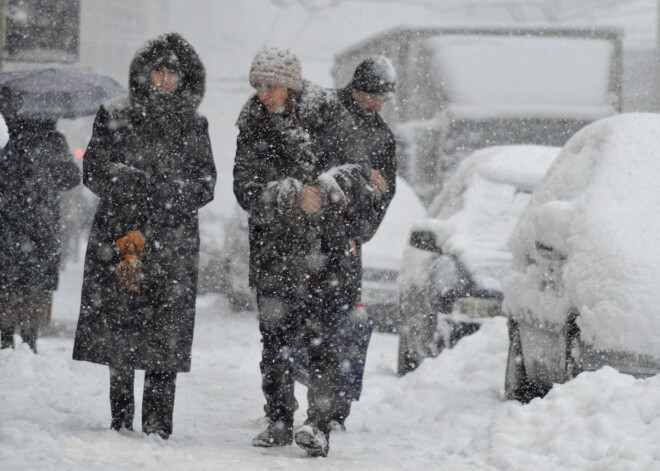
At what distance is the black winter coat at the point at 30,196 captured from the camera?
860 centimetres

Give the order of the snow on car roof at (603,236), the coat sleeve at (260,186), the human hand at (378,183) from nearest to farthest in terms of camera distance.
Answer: the coat sleeve at (260,186)
the snow on car roof at (603,236)
the human hand at (378,183)

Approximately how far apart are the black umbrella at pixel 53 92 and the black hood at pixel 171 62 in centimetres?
339

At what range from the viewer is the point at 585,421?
16.0 feet

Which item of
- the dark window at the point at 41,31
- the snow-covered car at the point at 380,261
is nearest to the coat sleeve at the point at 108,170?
the snow-covered car at the point at 380,261

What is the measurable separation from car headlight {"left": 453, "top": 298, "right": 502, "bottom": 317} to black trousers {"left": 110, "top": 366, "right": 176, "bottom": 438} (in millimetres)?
2936

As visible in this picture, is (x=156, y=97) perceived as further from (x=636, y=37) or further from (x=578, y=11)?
(x=578, y=11)

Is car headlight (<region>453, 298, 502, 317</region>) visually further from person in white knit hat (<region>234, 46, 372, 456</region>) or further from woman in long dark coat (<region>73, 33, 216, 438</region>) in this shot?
woman in long dark coat (<region>73, 33, 216, 438</region>)

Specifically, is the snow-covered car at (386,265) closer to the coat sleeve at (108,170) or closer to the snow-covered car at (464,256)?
the snow-covered car at (464,256)

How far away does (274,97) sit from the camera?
16.6 feet

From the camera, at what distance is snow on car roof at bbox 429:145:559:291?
314 inches

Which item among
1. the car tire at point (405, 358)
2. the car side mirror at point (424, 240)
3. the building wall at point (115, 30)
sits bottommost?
the building wall at point (115, 30)

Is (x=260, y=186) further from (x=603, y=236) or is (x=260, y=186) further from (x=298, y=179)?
(x=603, y=236)

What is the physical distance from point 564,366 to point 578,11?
37.3 metres

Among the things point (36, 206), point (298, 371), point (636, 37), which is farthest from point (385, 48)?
point (636, 37)
